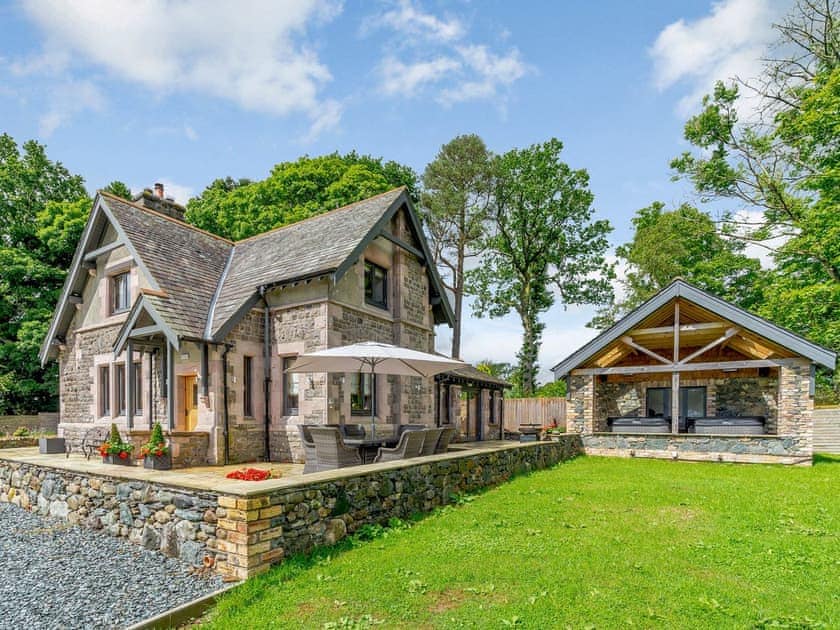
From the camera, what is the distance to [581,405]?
17203 millimetres

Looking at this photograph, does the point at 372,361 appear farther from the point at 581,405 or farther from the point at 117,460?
the point at 581,405

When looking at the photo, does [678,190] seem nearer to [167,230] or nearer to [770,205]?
[770,205]

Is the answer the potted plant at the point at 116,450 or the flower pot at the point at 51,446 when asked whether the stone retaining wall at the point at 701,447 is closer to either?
the potted plant at the point at 116,450

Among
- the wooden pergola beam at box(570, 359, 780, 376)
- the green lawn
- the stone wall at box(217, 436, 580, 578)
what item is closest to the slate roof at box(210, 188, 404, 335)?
the stone wall at box(217, 436, 580, 578)

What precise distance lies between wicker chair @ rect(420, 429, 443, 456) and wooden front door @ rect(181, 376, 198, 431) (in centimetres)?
678

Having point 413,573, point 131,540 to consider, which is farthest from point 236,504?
point 131,540

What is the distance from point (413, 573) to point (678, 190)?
2336 centimetres

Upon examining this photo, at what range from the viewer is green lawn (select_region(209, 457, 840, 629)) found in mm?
4211

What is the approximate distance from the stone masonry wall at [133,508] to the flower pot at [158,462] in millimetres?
1996

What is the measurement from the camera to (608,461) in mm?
14672

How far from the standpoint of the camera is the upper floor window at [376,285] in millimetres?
14273

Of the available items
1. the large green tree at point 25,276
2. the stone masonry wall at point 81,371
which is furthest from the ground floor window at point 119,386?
the large green tree at point 25,276

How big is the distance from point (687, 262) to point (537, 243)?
9071mm

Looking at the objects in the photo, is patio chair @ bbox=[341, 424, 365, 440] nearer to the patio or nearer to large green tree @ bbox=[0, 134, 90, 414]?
the patio
